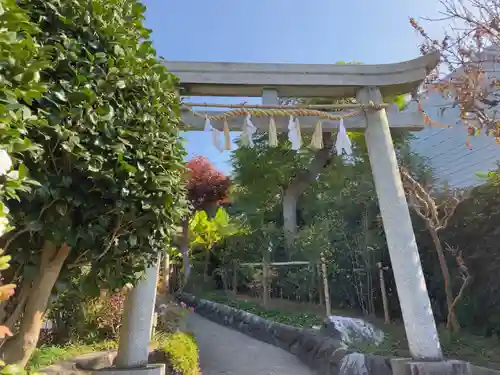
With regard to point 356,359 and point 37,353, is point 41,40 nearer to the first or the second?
point 37,353

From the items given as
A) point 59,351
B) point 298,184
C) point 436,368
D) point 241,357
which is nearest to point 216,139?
point 59,351

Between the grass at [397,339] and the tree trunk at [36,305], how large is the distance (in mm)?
3780

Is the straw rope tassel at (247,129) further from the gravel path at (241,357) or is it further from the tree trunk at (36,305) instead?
the gravel path at (241,357)

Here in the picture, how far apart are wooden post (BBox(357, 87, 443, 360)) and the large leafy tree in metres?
2.67

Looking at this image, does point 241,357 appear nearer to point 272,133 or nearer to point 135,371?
point 135,371

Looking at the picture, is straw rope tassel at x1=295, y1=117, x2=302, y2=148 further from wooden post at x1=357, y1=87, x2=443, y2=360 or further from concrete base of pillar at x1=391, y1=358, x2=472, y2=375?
concrete base of pillar at x1=391, y1=358, x2=472, y2=375

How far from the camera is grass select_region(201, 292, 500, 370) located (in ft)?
14.3

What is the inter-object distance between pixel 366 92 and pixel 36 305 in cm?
387

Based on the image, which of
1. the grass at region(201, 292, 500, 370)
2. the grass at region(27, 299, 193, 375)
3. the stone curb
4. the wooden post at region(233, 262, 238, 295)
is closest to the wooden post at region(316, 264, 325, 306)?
the grass at region(201, 292, 500, 370)

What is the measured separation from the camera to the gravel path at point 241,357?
5480 mm

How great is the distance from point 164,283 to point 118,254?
6800 millimetres

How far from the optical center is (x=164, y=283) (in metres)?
8.63

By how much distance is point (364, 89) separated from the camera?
4.64 meters

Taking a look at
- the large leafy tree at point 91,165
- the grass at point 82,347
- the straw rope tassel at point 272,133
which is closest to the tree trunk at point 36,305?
the large leafy tree at point 91,165
